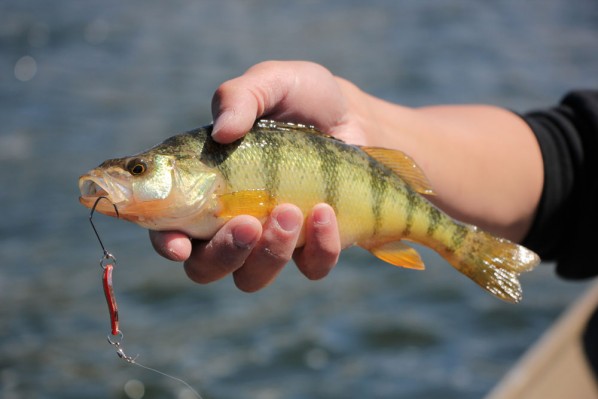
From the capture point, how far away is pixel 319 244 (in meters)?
3.28

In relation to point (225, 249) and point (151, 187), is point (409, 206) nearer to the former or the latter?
point (225, 249)

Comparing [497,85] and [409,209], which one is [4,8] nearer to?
[497,85]

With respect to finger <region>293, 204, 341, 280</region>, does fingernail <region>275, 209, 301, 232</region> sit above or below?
above

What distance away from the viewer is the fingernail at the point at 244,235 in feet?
10.0

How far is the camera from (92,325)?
7.62 meters

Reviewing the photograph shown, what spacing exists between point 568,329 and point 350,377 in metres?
2.14

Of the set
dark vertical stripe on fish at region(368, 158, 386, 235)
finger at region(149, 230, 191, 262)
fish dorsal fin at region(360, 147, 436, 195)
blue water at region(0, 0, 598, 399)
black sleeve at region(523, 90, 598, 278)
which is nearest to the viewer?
finger at region(149, 230, 191, 262)

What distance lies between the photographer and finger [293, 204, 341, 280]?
3184 mm

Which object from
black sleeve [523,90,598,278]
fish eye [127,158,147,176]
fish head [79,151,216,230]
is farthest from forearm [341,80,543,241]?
fish eye [127,158,147,176]

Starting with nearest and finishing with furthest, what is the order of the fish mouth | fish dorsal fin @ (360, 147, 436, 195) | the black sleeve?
1. the fish mouth
2. fish dorsal fin @ (360, 147, 436, 195)
3. the black sleeve

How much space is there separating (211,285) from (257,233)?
5482 millimetres

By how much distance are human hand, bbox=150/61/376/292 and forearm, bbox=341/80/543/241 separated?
74cm

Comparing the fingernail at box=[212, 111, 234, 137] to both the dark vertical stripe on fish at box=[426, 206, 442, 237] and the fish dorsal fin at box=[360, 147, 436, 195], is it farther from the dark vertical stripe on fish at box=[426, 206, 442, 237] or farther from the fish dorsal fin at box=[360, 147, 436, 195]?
the dark vertical stripe on fish at box=[426, 206, 442, 237]

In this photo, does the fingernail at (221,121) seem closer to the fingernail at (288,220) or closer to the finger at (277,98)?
the finger at (277,98)
